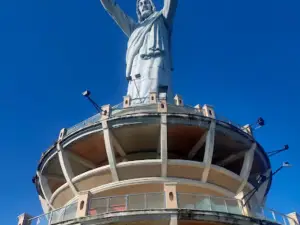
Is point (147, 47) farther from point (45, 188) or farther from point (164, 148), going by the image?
point (45, 188)

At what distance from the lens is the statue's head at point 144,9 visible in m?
38.2

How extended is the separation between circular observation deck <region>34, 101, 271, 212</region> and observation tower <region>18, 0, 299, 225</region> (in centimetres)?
6

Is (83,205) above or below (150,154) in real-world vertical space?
below

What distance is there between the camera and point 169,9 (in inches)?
1495

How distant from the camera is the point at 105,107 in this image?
25797mm

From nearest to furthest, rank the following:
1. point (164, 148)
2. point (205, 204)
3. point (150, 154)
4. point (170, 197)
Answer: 1. point (170, 197)
2. point (205, 204)
3. point (164, 148)
4. point (150, 154)

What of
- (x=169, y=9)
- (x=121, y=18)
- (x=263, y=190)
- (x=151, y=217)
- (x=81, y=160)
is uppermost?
(x=169, y=9)

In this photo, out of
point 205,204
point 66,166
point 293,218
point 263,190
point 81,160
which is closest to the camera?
point 205,204

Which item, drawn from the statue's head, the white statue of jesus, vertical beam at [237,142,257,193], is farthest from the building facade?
the statue's head

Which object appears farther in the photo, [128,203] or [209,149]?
[209,149]

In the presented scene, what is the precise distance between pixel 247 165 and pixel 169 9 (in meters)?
18.5

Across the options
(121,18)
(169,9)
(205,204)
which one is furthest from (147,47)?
(205,204)

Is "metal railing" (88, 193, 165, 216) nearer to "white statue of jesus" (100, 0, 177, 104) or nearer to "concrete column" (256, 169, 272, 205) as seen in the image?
"white statue of jesus" (100, 0, 177, 104)

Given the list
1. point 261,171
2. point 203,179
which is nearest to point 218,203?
point 203,179
